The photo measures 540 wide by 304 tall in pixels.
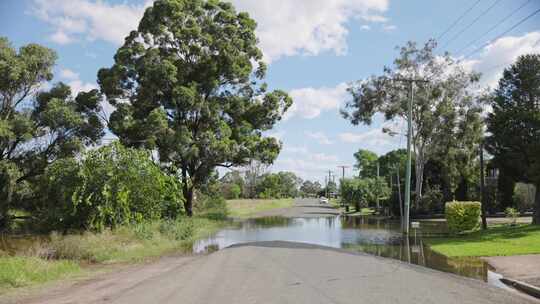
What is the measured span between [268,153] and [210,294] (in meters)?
34.6

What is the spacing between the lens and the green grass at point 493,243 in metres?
20.6

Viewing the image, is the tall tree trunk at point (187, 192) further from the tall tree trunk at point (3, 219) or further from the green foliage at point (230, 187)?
the green foliage at point (230, 187)

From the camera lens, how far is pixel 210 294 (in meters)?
11.7

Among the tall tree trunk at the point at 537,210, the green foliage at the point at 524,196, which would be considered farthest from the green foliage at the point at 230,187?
the tall tree trunk at the point at 537,210

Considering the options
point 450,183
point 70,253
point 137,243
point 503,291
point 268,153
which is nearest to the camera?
point 503,291

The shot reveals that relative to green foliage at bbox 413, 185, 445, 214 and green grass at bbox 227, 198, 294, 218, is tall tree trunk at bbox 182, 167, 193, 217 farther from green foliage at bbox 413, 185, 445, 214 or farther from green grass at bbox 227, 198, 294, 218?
green foliage at bbox 413, 185, 445, 214

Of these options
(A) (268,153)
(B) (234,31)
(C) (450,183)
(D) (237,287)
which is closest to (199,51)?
(B) (234,31)

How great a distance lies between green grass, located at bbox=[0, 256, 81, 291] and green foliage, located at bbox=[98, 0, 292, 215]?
23417 mm

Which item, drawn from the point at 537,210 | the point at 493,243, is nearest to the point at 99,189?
the point at 493,243

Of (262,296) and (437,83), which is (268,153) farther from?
(262,296)

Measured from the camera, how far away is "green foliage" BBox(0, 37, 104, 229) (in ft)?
122

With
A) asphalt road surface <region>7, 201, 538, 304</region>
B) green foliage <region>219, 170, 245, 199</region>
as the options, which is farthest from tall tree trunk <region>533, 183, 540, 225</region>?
green foliage <region>219, 170, 245, 199</region>

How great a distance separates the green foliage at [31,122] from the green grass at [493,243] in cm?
2752

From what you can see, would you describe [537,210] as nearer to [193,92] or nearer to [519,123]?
[519,123]
